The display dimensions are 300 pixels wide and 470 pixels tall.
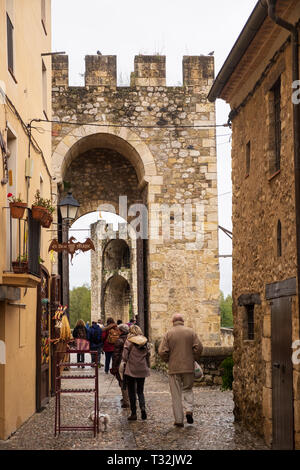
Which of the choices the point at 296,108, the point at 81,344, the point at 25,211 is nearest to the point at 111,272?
the point at 81,344

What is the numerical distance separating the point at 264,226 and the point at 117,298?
Result: 30.7 m

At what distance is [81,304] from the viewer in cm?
9088

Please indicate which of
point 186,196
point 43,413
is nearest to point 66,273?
point 186,196

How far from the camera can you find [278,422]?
788cm

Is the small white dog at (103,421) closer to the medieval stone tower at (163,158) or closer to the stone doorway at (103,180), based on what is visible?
the stone doorway at (103,180)

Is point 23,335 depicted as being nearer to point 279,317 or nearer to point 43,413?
point 43,413

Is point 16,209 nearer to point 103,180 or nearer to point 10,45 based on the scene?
point 10,45

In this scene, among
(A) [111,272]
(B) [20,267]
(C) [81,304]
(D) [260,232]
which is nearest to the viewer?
(B) [20,267]

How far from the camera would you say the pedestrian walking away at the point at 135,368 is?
1051 cm

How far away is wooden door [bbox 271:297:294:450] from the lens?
7.46m

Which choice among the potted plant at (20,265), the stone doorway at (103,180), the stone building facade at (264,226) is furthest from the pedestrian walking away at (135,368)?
the stone doorway at (103,180)

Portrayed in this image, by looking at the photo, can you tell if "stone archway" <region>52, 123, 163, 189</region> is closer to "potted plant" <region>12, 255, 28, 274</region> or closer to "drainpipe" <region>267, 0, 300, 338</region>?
"potted plant" <region>12, 255, 28, 274</region>

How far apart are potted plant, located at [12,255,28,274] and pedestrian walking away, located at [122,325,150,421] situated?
8.64 ft

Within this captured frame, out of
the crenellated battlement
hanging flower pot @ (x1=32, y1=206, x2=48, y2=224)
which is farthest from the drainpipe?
the crenellated battlement
